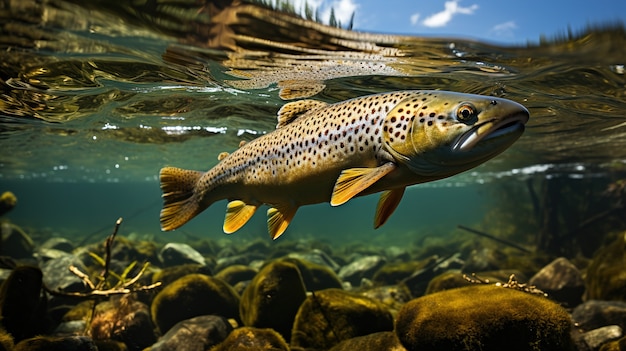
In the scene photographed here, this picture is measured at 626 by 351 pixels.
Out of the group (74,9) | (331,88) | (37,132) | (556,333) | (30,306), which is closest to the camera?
(556,333)

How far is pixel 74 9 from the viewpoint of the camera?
625cm

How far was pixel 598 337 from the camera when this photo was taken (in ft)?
22.0

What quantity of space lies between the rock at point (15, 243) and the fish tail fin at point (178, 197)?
54.9ft

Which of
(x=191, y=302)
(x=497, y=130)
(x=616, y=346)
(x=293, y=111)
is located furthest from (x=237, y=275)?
(x=497, y=130)

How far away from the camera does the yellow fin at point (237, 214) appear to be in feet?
16.7

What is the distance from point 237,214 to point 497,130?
10.9ft

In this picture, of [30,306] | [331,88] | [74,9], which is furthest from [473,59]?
[30,306]

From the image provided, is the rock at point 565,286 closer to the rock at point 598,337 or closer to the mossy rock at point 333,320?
the rock at point 598,337

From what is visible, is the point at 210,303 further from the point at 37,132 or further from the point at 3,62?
the point at 37,132

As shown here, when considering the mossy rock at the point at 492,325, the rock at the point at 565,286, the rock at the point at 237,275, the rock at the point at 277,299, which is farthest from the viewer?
the rock at the point at 237,275

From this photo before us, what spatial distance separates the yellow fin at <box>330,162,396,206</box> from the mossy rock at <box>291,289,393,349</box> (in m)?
3.93

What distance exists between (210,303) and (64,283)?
5656mm

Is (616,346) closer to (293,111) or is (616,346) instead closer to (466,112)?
(466,112)

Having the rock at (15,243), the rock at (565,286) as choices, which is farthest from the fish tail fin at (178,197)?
the rock at (15,243)
